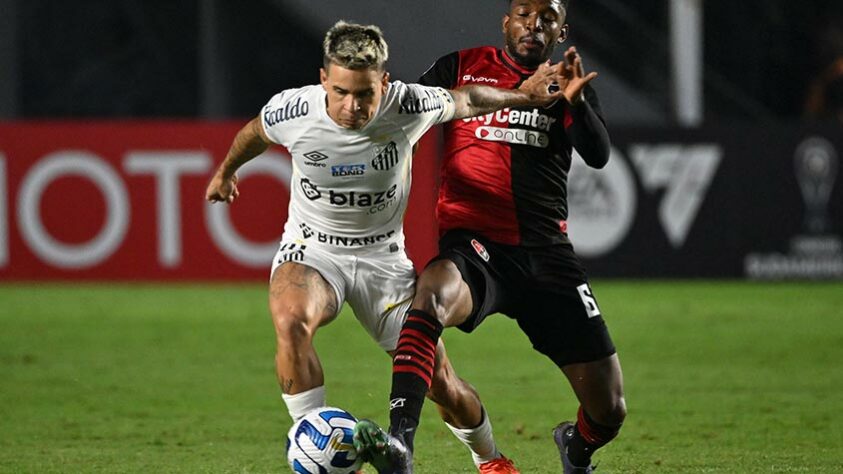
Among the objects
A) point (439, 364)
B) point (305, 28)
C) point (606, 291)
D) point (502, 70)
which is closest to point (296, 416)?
point (439, 364)

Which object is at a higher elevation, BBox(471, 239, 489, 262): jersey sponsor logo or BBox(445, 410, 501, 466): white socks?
BBox(471, 239, 489, 262): jersey sponsor logo

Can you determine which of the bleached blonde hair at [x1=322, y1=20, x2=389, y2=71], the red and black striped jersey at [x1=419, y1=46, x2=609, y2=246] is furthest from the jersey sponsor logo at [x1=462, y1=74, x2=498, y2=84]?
the bleached blonde hair at [x1=322, y1=20, x2=389, y2=71]

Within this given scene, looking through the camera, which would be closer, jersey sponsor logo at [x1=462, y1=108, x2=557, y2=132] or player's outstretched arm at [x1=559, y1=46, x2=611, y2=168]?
player's outstretched arm at [x1=559, y1=46, x2=611, y2=168]

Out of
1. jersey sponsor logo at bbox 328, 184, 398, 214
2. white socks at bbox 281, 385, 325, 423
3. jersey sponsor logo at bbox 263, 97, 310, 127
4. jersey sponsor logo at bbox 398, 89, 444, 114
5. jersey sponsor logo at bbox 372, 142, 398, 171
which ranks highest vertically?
jersey sponsor logo at bbox 398, 89, 444, 114

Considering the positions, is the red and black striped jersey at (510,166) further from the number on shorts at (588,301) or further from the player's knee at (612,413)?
the player's knee at (612,413)

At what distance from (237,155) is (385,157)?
635 mm

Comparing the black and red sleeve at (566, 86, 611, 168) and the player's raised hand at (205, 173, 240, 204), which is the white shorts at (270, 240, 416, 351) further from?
the black and red sleeve at (566, 86, 611, 168)

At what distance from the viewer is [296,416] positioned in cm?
607

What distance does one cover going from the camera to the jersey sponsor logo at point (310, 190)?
6.45 m

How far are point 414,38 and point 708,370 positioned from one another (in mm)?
7601

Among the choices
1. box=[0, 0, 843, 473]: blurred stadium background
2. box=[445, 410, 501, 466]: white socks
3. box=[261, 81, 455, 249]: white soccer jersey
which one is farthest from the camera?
box=[0, 0, 843, 473]: blurred stadium background

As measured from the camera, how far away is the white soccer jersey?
6301mm

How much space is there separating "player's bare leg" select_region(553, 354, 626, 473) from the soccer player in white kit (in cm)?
46

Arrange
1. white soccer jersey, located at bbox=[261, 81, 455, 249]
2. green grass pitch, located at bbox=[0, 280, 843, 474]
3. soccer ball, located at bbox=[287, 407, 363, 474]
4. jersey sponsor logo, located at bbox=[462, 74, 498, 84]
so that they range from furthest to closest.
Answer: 1. green grass pitch, located at bbox=[0, 280, 843, 474]
2. jersey sponsor logo, located at bbox=[462, 74, 498, 84]
3. white soccer jersey, located at bbox=[261, 81, 455, 249]
4. soccer ball, located at bbox=[287, 407, 363, 474]
